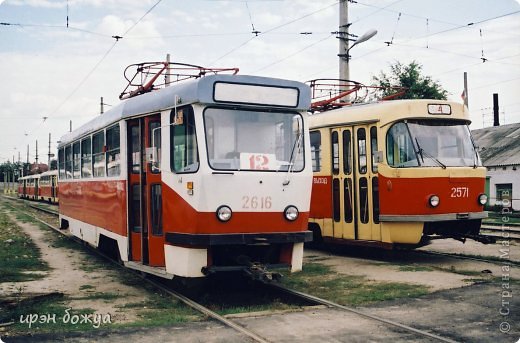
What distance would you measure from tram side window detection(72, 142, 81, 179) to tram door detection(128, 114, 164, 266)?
184 inches

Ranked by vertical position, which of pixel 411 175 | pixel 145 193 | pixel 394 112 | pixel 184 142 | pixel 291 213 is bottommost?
pixel 291 213

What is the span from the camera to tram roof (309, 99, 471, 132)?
11.5 meters

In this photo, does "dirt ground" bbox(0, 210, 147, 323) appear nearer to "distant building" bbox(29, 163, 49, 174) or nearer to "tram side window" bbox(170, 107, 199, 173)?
"tram side window" bbox(170, 107, 199, 173)

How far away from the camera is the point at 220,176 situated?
7938 mm

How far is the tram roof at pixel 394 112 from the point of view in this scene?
1151 cm

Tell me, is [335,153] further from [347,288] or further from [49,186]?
[49,186]

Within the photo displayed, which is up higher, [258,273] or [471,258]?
[258,273]

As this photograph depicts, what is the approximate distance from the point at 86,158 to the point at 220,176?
20.1 feet

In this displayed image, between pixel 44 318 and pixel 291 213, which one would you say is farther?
pixel 291 213

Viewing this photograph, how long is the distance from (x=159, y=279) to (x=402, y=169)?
15.9 feet

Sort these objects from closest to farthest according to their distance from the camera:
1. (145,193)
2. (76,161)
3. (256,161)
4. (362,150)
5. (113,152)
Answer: (256,161) < (145,193) < (113,152) < (362,150) < (76,161)

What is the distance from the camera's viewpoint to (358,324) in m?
7.05

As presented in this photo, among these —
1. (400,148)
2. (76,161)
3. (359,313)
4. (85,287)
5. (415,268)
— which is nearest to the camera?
(359,313)

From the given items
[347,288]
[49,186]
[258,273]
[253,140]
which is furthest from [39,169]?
[258,273]
